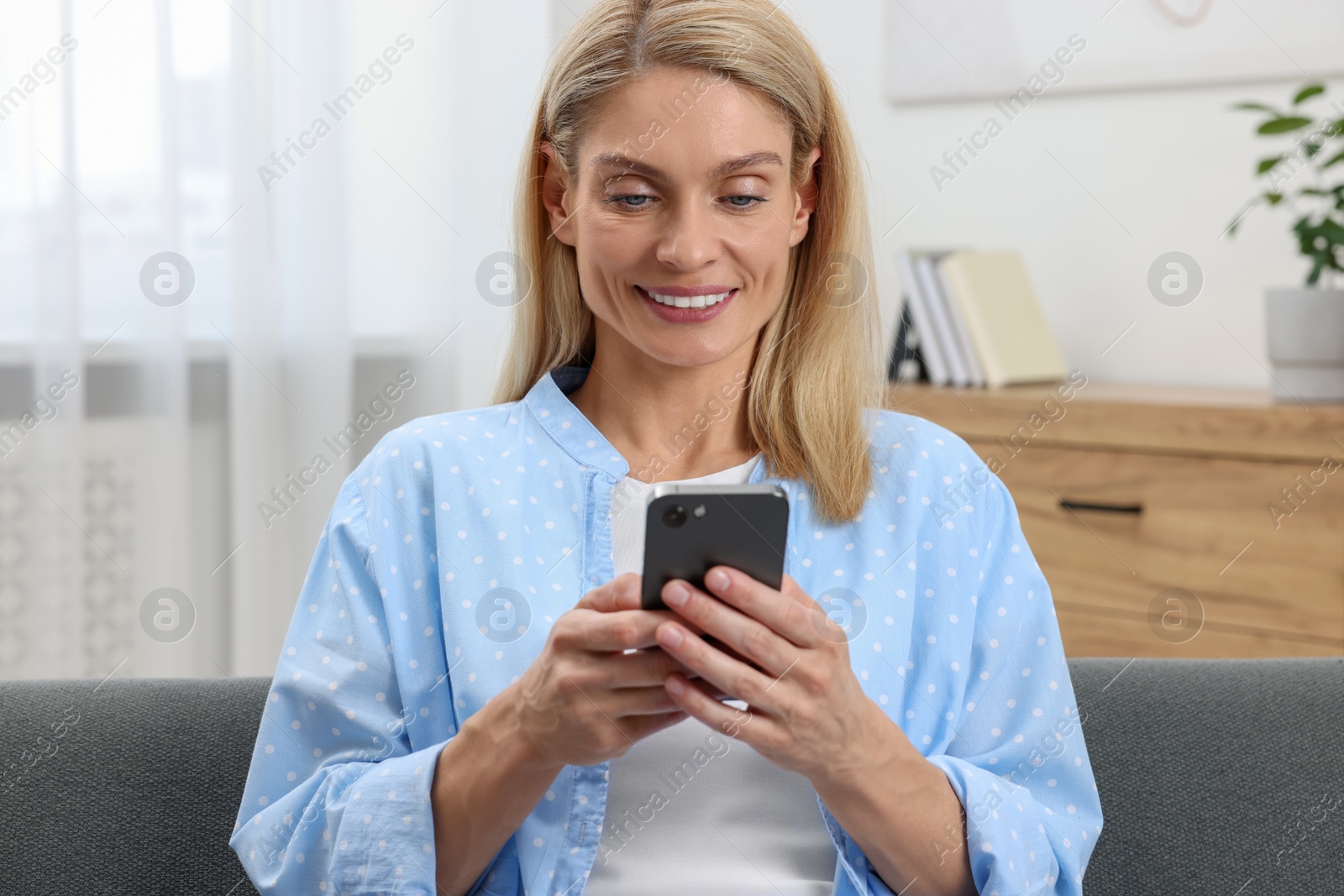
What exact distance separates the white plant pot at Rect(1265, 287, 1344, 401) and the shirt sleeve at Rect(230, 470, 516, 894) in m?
1.65

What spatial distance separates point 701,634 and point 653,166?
1.48 ft

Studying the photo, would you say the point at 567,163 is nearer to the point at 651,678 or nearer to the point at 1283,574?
the point at 651,678

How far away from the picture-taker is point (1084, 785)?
106 centimetres

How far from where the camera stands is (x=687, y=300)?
1105mm

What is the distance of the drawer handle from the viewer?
2148mm

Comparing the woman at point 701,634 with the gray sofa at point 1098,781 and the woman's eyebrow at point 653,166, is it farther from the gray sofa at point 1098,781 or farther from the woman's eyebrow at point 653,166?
the gray sofa at point 1098,781

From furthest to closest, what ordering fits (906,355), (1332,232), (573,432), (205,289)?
(906,355)
(205,289)
(1332,232)
(573,432)

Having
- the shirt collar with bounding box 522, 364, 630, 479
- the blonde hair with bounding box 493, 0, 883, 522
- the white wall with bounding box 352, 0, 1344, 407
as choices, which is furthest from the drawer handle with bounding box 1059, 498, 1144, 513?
the shirt collar with bounding box 522, 364, 630, 479

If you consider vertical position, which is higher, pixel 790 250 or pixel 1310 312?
pixel 790 250

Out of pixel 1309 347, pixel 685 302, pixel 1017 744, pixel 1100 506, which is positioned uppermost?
pixel 685 302

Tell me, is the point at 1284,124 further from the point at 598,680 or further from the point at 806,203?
the point at 598,680

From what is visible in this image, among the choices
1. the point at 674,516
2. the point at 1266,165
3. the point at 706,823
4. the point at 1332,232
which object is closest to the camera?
the point at 674,516

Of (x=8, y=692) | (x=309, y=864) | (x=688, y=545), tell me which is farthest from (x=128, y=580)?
(x=688, y=545)

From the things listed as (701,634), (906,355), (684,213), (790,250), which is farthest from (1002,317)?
(701,634)
